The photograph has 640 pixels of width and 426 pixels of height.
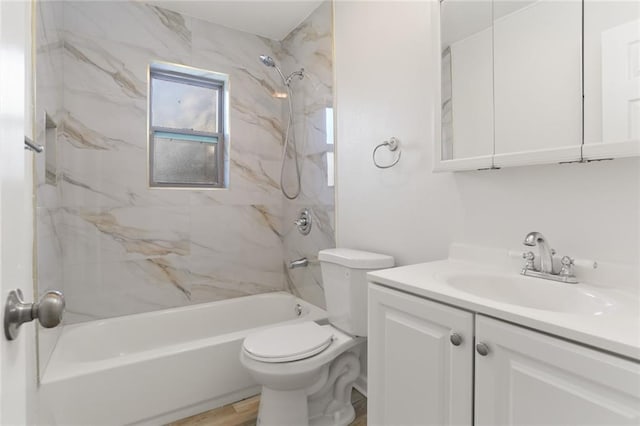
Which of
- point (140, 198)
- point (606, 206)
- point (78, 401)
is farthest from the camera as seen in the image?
point (140, 198)

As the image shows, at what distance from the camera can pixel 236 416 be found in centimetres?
179

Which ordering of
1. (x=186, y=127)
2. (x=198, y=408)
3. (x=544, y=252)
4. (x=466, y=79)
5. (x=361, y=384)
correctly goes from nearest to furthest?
(x=544, y=252)
(x=466, y=79)
(x=198, y=408)
(x=361, y=384)
(x=186, y=127)

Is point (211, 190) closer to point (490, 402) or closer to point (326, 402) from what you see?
point (326, 402)

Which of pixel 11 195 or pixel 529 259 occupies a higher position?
pixel 11 195

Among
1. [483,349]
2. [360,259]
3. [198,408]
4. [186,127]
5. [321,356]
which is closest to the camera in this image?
[483,349]

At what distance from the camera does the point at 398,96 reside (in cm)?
174

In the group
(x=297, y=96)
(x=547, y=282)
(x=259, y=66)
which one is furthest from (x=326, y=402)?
(x=259, y=66)

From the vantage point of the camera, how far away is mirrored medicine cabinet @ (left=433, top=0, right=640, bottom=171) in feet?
3.22

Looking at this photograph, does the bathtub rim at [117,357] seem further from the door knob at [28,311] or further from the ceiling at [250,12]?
the ceiling at [250,12]

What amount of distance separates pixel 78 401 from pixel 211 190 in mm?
1455

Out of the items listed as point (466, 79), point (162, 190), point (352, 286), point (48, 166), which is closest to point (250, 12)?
point (162, 190)

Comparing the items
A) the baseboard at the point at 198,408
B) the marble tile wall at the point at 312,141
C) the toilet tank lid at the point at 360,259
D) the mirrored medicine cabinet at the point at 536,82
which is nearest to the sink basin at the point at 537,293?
the mirrored medicine cabinet at the point at 536,82

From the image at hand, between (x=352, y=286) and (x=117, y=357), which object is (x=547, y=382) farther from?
(x=117, y=357)

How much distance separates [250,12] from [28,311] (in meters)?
2.47
